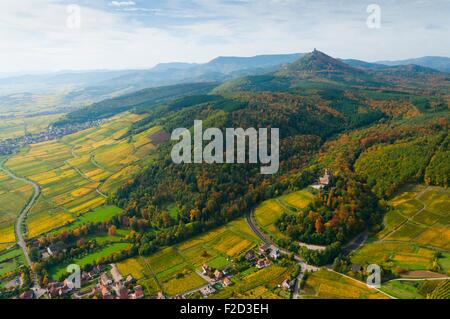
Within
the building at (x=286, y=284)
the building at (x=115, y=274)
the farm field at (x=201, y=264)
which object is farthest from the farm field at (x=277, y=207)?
the building at (x=115, y=274)

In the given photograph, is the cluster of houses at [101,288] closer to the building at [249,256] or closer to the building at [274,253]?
the building at [249,256]

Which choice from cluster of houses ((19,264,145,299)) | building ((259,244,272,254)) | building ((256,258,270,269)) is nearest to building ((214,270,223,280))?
building ((256,258,270,269))

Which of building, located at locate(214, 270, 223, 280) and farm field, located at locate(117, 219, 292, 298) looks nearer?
farm field, located at locate(117, 219, 292, 298)

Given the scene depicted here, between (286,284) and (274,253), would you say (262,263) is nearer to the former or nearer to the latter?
(274,253)

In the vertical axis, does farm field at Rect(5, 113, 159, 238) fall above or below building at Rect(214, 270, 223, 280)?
above

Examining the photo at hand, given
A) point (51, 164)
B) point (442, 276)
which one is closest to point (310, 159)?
point (442, 276)

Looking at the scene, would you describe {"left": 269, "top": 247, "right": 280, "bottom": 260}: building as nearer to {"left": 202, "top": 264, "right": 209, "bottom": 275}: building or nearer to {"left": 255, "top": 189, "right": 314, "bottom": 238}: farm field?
{"left": 255, "top": 189, "right": 314, "bottom": 238}: farm field
